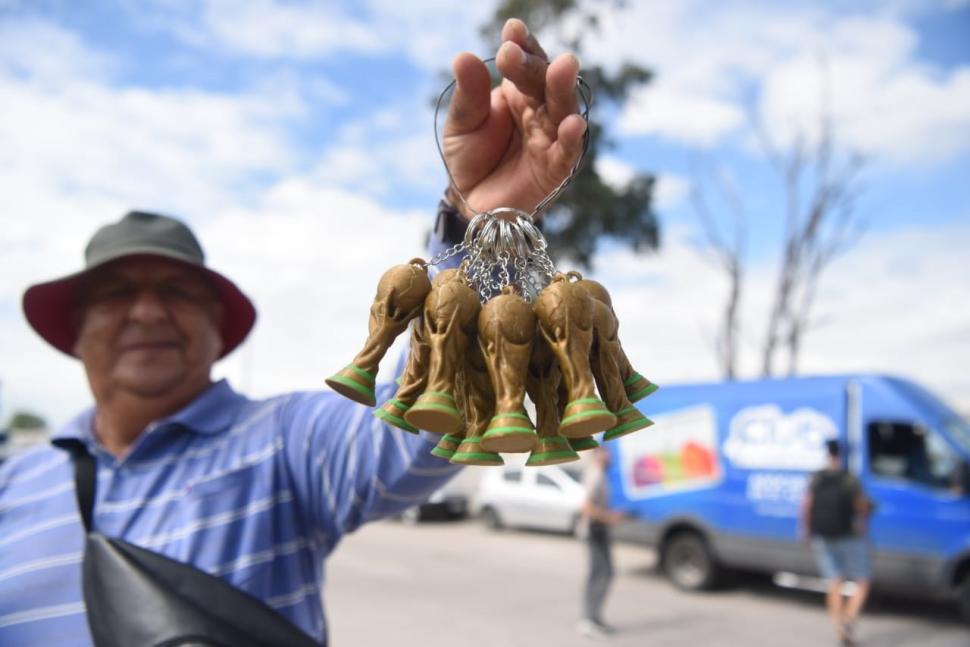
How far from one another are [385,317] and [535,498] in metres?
13.0

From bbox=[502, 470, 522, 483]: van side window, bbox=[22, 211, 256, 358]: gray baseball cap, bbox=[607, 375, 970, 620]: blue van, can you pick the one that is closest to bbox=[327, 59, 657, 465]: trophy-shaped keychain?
bbox=[22, 211, 256, 358]: gray baseball cap

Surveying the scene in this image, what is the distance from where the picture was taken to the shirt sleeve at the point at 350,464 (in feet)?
6.02

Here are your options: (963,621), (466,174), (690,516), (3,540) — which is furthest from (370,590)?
(466,174)

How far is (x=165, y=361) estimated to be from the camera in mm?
2248

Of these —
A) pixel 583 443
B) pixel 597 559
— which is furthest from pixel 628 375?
pixel 597 559

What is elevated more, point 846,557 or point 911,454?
point 911,454

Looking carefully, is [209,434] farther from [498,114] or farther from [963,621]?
[963,621]

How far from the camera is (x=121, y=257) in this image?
2258mm

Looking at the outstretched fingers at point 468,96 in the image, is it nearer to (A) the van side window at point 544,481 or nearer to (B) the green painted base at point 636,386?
(B) the green painted base at point 636,386

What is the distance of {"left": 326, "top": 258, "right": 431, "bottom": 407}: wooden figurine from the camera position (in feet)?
3.78

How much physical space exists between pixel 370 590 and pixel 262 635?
7.73 meters

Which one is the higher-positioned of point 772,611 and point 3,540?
point 3,540

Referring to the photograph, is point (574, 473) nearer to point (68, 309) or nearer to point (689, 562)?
point (689, 562)

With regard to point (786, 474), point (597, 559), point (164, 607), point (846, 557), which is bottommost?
point (597, 559)
